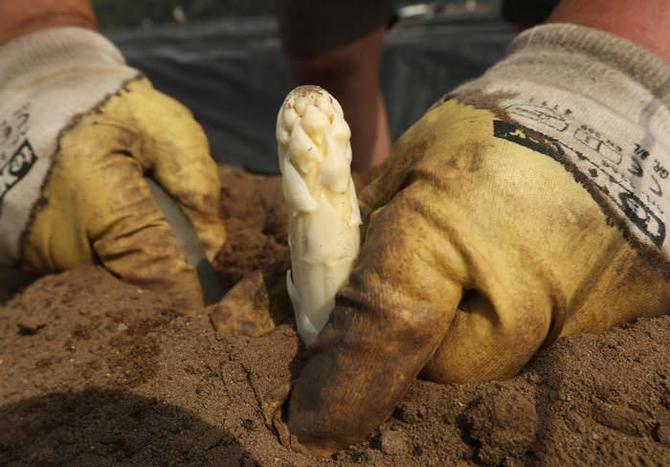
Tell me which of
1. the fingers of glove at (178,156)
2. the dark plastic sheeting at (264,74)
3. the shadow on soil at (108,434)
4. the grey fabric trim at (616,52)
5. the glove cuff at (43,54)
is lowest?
the dark plastic sheeting at (264,74)

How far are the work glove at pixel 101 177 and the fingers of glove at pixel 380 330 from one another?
58cm

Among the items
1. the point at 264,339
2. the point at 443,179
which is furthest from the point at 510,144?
the point at 264,339

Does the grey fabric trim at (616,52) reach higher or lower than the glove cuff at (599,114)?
higher

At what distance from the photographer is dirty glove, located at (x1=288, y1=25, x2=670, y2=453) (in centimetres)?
82

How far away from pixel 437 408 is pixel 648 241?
40cm

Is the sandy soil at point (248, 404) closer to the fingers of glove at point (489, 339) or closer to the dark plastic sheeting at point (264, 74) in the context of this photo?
the fingers of glove at point (489, 339)

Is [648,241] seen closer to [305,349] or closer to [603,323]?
[603,323]

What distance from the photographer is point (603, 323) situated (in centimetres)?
93

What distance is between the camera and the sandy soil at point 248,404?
81 cm

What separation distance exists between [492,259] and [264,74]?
3.00 m

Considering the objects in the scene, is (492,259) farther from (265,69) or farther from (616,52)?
(265,69)

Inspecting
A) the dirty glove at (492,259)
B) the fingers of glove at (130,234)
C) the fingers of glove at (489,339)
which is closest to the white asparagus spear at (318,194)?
the dirty glove at (492,259)

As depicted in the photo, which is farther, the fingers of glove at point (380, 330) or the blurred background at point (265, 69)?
the blurred background at point (265, 69)

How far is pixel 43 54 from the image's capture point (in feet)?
5.10
